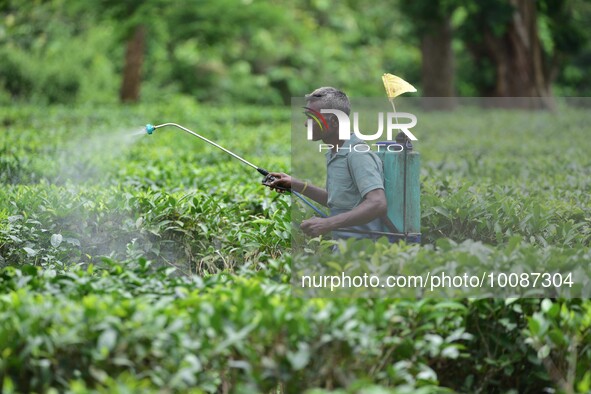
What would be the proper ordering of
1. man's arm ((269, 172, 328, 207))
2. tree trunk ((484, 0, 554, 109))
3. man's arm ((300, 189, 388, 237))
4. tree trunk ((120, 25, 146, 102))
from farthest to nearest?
tree trunk ((120, 25, 146, 102)) < tree trunk ((484, 0, 554, 109)) < man's arm ((269, 172, 328, 207)) < man's arm ((300, 189, 388, 237))

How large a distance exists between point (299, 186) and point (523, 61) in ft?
57.6

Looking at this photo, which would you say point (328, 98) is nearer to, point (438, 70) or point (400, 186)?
point (400, 186)

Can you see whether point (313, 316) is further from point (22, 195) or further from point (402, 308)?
point (22, 195)

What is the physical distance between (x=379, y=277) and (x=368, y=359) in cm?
58

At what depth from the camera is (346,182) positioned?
4.84 metres

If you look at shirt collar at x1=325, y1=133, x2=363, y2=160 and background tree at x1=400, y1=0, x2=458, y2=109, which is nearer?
shirt collar at x1=325, y1=133, x2=363, y2=160

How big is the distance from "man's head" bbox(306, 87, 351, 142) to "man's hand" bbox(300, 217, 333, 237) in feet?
1.35

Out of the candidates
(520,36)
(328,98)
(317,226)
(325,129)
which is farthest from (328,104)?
(520,36)

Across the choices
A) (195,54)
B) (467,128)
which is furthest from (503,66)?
(195,54)

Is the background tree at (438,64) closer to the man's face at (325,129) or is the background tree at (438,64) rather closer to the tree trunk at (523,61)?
the tree trunk at (523,61)

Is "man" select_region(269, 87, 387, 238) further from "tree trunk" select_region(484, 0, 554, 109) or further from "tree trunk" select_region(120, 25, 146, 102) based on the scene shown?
"tree trunk" select_region(120, 25, 146, 102)

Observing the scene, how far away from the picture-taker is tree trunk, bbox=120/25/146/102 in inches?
845

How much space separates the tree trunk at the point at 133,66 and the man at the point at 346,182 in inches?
675

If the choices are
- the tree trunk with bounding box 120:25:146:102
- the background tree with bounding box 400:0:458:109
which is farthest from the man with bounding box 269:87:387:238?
the background tree with bounding box 400:0:458:109
